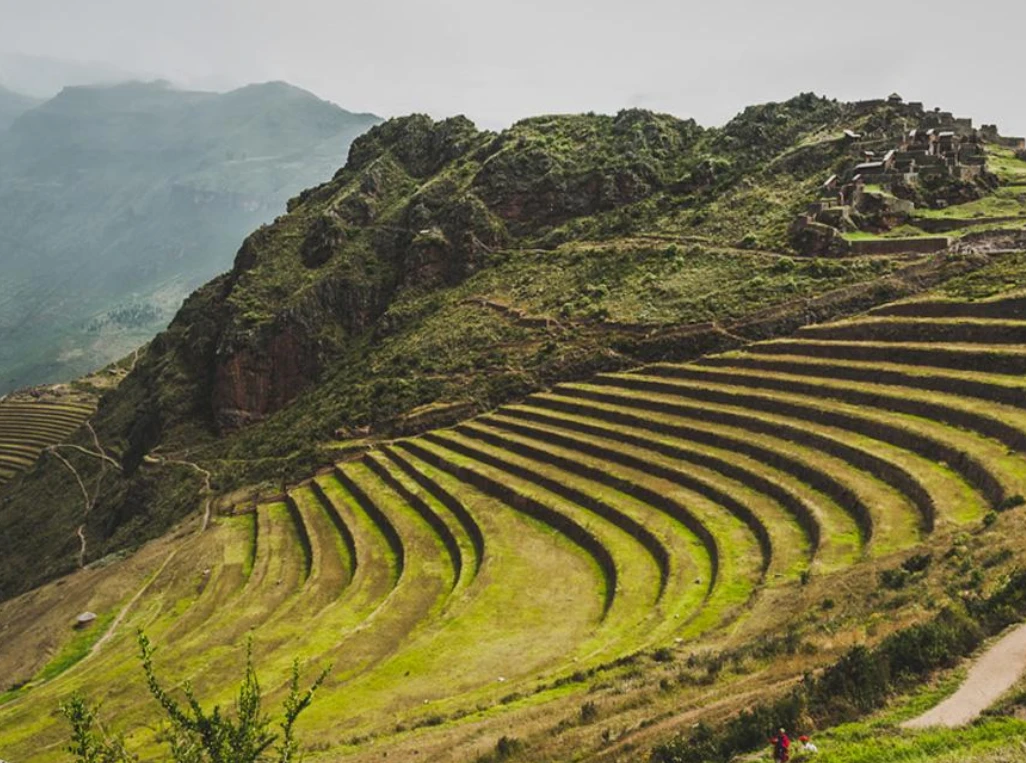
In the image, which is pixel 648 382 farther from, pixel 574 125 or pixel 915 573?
pixel 574 125

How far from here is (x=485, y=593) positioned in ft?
81.0

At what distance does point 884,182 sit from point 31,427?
Result: 364 feet

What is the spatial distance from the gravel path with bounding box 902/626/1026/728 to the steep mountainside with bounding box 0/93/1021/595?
3125 centimetres

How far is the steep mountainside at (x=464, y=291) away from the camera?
48.3 m

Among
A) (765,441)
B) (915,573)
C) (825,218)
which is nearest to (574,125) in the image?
(825,218)

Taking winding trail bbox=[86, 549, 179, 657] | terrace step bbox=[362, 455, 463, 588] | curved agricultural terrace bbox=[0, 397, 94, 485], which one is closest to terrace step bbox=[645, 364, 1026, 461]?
terrace step bbox=[362, 455, 463, 588]

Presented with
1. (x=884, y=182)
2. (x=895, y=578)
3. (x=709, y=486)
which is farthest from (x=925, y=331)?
(x=884, y=182)

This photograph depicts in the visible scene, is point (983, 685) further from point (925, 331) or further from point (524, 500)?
point (925, 331)

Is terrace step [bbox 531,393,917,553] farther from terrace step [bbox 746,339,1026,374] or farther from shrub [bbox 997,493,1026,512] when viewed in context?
terrace step [bbox 746,339,1026,374]

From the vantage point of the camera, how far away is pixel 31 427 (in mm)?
105750

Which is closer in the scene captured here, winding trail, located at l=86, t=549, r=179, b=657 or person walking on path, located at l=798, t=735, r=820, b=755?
person walking on path, located at l=798, t=735, r=820, b=755

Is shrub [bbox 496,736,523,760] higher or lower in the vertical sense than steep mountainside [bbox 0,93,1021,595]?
lower

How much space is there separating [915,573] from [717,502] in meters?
10.3

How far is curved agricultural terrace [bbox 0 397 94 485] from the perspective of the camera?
95438 mm
